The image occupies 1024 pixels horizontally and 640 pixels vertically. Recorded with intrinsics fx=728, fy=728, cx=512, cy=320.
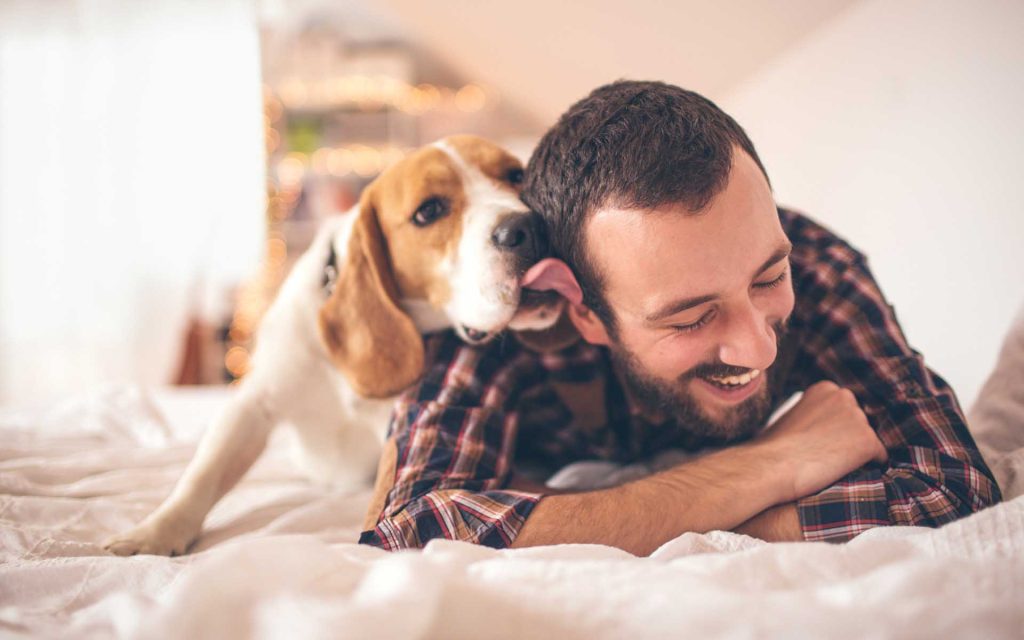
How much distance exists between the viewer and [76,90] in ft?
11.6

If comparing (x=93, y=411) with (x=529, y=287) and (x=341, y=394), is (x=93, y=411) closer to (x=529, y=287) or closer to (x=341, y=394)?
(x=341, y=394)

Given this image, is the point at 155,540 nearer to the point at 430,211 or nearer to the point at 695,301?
the point at 430,211

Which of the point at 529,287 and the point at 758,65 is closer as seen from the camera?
the point at 529,287

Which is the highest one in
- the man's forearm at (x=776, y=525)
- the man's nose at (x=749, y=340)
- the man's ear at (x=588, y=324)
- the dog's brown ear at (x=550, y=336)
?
the man's nose at (x=749, y=340)

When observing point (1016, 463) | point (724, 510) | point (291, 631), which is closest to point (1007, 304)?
point (1016, 463)

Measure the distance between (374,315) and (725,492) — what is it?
2.04 ft

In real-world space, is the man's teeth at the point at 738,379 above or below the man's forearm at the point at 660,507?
above

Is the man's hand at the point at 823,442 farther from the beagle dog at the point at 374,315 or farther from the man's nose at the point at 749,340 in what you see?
the beagle dog at the point at 374,315

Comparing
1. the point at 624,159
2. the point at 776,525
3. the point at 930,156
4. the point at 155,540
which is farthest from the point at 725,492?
the point at 930,156

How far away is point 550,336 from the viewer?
4.00 feet

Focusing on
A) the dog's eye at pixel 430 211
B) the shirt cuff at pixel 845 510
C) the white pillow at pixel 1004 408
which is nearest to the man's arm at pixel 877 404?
the shirt cuff at pixel 845 510

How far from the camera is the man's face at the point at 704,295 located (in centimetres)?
91

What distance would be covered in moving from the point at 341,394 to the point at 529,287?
456mm

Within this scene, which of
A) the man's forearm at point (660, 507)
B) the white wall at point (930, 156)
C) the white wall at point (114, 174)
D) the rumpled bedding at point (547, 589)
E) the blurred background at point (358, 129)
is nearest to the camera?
the rumpled bedding at point (547, 589)
